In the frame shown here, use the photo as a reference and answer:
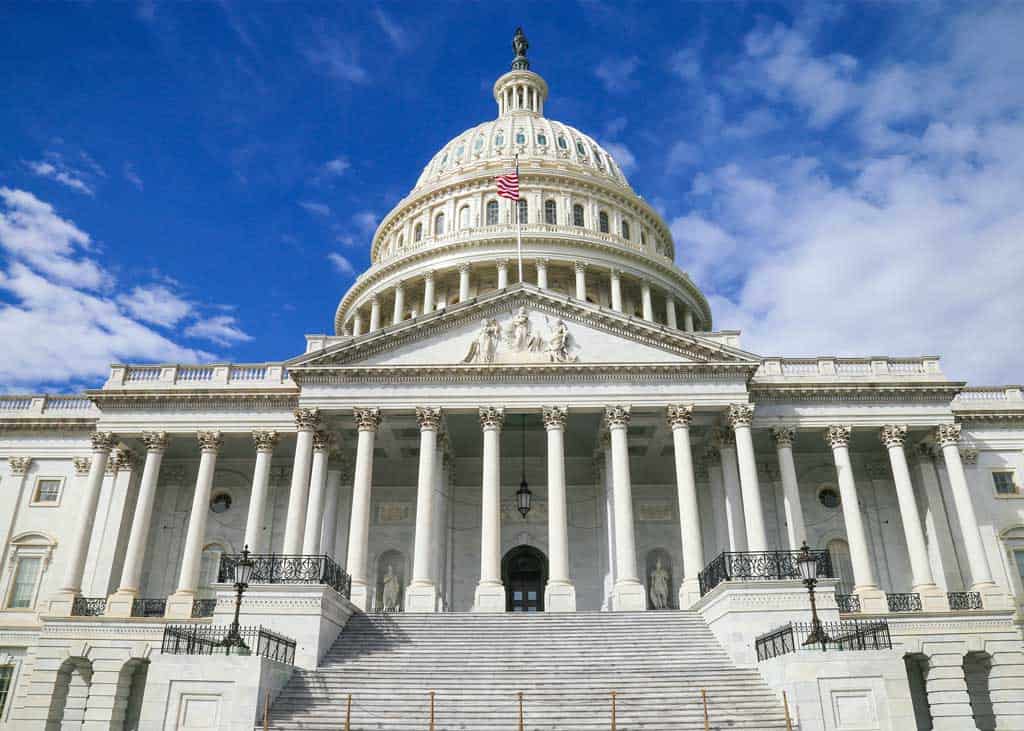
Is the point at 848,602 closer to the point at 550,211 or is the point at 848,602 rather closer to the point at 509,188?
the point at 509,188

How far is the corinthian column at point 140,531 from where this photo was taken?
3615cm

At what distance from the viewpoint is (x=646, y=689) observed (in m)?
23.2

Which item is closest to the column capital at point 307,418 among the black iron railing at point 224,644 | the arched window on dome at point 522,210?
the black iron railing at point 224,644

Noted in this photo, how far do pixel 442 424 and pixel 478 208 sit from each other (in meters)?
29.6

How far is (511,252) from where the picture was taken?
5738 cm

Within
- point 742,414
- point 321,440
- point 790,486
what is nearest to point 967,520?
point 790,486

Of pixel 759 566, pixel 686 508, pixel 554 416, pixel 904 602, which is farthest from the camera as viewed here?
pixel 554 416

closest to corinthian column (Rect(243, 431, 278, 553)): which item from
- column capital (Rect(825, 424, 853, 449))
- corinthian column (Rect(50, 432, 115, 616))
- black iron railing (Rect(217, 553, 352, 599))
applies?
corinthian column (Rect(50, 432, 115, 616))

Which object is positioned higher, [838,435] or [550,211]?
[550,211]

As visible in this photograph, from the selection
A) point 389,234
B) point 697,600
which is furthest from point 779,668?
point 389,234

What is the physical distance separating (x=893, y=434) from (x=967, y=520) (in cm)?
471

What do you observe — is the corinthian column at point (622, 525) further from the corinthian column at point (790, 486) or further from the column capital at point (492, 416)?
the corinthian column at point (790, 486)

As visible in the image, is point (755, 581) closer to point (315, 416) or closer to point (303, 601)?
point (303, 601)

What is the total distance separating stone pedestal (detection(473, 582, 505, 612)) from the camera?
32.2m
